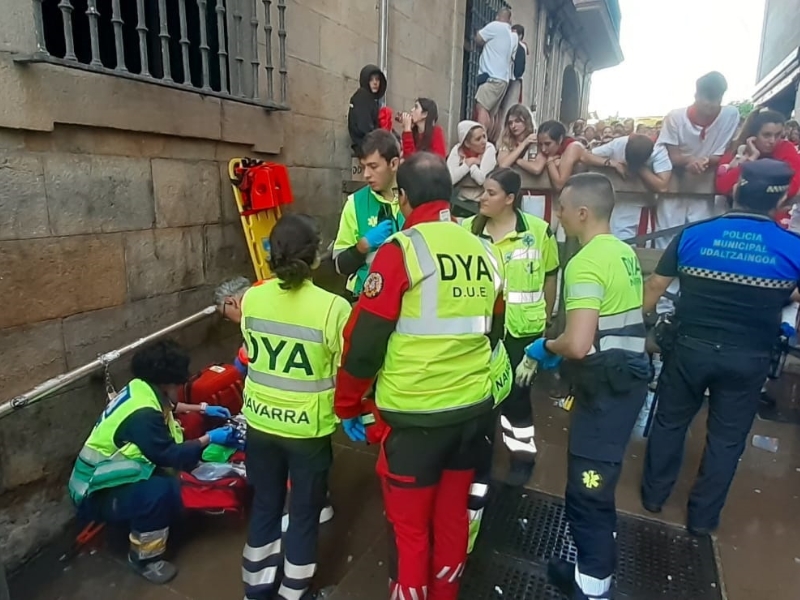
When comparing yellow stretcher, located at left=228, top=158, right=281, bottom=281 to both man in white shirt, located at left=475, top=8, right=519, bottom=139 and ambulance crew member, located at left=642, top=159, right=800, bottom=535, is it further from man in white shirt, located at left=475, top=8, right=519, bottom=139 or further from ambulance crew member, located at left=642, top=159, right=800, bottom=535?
man in white shirt, located at left=475, top=8, right=519, bottom=139

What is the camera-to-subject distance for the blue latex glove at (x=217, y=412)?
3.28 metres

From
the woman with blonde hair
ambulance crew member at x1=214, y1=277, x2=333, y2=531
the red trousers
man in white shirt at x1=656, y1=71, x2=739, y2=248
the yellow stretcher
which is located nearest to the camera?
the red trousers

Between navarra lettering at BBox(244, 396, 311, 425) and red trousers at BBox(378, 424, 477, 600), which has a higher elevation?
navarra lettering at BBox(244, 396, 311, 425)

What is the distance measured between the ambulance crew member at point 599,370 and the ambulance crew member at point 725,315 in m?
0.60

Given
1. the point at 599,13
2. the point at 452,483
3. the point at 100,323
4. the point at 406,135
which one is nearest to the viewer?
the point at 452,483

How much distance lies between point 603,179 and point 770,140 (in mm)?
2567

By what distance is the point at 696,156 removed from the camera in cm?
424

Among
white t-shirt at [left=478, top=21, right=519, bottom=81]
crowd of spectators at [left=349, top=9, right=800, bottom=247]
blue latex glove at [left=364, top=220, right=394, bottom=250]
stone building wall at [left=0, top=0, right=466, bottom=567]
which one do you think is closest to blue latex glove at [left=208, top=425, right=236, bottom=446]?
stone building wall at [left=0, top=0, right=466, bottom=567]

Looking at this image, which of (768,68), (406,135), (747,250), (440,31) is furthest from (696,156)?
(768,68)

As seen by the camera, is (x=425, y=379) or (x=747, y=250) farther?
(x=747, y=250)

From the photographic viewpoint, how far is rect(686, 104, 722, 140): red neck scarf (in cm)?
415

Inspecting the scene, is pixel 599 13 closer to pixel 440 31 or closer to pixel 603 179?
pixel 440 31

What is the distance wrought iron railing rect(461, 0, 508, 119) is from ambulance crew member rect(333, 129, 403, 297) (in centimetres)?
561

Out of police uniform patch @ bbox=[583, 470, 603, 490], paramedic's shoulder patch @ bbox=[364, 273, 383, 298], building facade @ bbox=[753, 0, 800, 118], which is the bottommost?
police uniform patch @ bbox=[583, 470, 603, 490]
